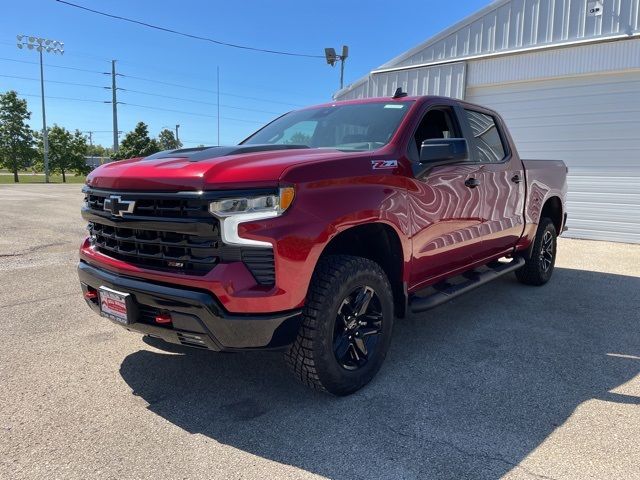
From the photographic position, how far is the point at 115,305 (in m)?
2.81

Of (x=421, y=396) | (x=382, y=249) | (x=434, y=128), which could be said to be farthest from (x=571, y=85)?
(x=421, y=396)

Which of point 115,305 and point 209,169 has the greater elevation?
point 209,169

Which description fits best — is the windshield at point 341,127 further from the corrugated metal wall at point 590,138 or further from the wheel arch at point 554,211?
the corrugated metal wall at point 590,138

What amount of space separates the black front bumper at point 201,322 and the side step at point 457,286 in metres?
1.27

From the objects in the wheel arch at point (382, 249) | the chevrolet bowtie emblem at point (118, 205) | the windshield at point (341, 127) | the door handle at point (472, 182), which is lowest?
the wheel arch at point (382, 249)

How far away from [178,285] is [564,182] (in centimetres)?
534

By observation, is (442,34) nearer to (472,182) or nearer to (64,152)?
(472,182)

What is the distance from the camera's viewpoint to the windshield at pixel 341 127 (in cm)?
357

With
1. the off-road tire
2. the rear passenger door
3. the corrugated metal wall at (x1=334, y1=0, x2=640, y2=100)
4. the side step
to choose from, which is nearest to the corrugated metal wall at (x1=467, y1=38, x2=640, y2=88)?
the corrugated metal wall at (x1=334, y1=0, x2=640, y2=100)

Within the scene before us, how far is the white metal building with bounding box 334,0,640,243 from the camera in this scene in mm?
9258

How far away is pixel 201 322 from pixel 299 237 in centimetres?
66

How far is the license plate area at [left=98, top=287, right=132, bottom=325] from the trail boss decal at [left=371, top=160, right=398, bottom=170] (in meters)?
1.63

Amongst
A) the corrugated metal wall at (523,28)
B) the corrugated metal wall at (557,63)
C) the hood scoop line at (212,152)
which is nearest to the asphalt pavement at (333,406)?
the hood scoop line at (212,152)

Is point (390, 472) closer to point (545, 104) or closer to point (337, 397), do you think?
point (337, 397)
